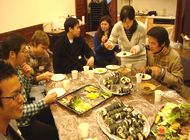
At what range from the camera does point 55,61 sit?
10.9 feet

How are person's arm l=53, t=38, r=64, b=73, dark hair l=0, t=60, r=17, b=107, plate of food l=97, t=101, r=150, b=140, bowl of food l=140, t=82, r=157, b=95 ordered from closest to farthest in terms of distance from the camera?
dark hair l=0, t=60, r=17, b=107 < plate of food l=97, t=101, r=150, b=140 < bowl of food l=140, t=82, r=157, b=95 < person's arm l=53, t=38, r=64, b=73

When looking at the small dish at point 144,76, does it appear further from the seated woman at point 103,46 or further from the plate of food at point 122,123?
the seated woman at point 103,46

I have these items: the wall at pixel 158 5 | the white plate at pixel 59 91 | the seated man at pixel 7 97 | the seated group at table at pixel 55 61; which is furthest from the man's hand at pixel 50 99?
the wall at pixel 158 5

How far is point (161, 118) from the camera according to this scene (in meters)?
1.84

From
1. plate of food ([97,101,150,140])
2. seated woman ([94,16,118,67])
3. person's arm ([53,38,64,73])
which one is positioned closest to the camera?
plate of food ([97,101,150,140])

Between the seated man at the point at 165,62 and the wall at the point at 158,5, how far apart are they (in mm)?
4606

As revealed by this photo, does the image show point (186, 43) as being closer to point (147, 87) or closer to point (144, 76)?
point (144, 76)

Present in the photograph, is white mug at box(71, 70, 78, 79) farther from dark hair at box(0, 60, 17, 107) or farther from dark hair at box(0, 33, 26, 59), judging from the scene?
dark hair at box(0, 60, 17, 107)

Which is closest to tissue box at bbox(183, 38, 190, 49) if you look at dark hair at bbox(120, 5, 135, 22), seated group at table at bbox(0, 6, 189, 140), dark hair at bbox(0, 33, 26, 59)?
seated group at table at bbox(0, 6, 189, 140)

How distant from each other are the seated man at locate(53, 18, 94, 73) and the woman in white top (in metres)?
0.42

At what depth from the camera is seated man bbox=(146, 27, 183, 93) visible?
2.38 m

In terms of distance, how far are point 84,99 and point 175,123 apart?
0.81 meters

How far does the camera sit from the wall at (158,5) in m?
6.64

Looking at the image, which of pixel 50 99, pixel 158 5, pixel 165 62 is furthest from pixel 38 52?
pixel 158 5
